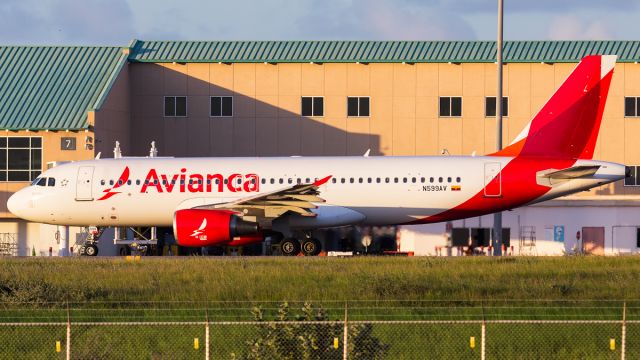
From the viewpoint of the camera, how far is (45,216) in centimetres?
4547

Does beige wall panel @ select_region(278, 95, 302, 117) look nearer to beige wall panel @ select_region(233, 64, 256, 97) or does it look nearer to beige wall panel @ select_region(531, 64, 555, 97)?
beige wall panel @ select_region(233, 64, 256, 97)

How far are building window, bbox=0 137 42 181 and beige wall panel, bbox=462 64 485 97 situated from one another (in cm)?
2128

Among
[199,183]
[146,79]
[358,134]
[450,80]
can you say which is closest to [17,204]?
[199,183]

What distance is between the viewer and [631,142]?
196ft

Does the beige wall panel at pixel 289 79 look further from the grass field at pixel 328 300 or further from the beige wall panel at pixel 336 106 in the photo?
the grass field at pixel 328 300

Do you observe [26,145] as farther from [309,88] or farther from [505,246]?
[505,246]

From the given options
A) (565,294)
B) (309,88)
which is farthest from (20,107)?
(565,294)

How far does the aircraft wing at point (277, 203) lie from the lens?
41.5 m

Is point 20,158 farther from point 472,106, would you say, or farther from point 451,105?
point 472,106

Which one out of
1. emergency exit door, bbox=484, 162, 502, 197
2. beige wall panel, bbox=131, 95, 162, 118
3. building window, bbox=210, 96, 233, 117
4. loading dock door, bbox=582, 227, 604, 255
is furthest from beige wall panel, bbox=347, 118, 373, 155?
emergency exit door, bbox=484, 162, 502, 197

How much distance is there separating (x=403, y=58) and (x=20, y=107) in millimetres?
19294

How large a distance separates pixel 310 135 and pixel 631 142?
16117 millimetres

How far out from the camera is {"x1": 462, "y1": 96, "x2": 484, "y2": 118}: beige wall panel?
60469 mm

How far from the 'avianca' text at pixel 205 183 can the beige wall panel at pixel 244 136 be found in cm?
1687
